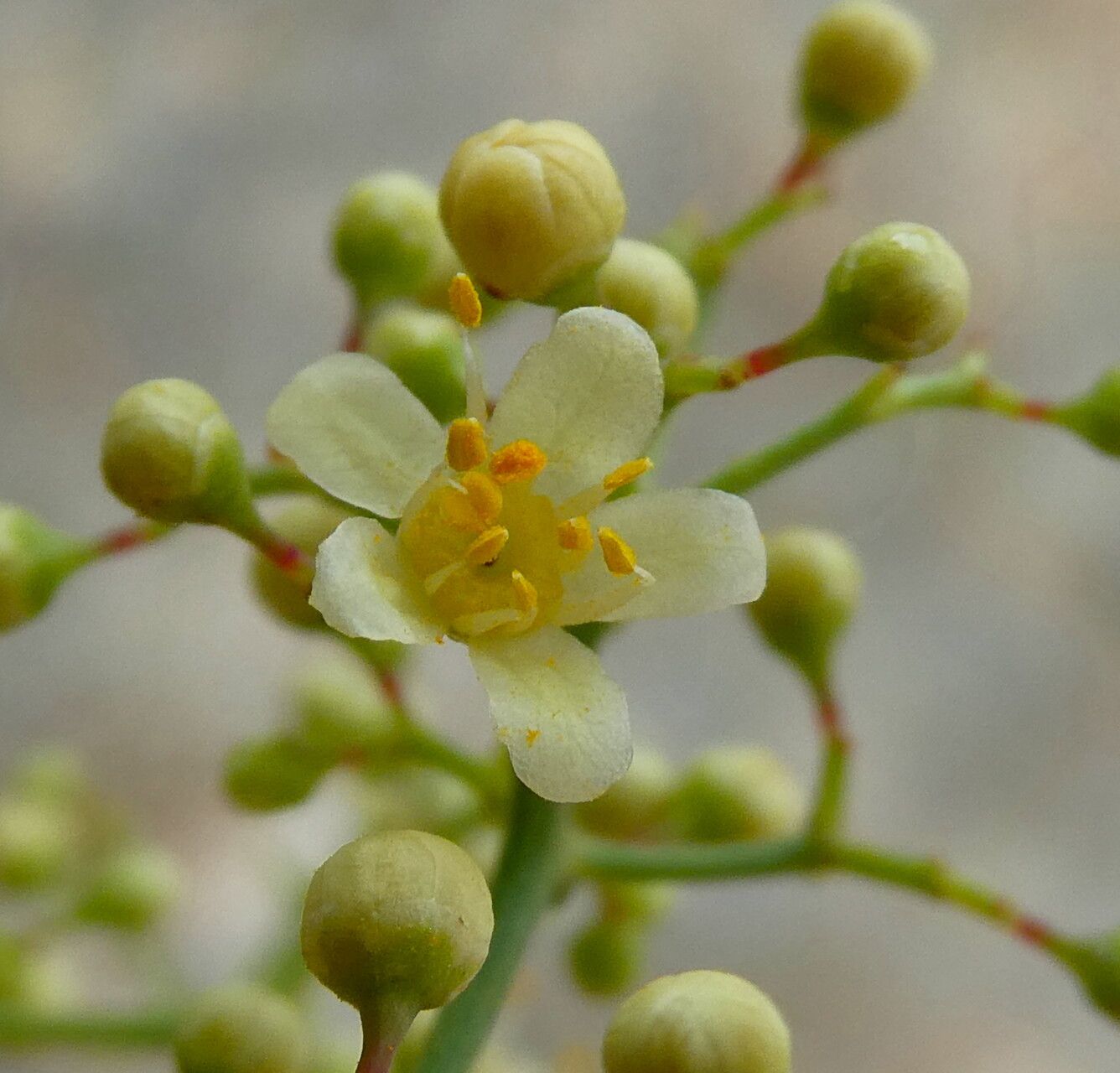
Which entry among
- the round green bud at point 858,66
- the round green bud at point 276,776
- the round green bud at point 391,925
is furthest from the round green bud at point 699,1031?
the round green bud at point 858,66

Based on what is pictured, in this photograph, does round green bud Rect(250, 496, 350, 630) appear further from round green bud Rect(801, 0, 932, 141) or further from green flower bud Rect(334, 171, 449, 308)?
round green bud Rect(801, 0, 932, 141)

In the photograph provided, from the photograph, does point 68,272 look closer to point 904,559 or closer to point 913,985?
point 904,559

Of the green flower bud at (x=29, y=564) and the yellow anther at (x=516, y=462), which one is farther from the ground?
the yellow anther at (x=516, y=462)

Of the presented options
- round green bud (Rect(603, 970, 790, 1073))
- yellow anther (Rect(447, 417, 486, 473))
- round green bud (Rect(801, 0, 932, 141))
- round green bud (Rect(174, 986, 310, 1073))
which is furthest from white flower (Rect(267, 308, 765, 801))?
round green bud (Rect(801, 0, 932, 141))

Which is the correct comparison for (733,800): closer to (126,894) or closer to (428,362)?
(428,362)

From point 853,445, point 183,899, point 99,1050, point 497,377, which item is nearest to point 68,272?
point 497,377

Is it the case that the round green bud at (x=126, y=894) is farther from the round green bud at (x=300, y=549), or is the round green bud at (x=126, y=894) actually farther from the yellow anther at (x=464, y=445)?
the yellow anther at (x=464, y=445)
